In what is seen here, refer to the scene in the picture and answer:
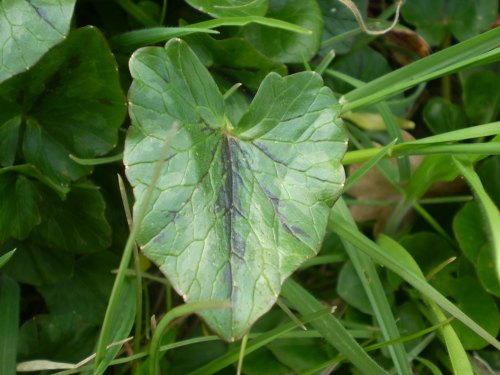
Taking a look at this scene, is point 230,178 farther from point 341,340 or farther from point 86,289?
point 86,289

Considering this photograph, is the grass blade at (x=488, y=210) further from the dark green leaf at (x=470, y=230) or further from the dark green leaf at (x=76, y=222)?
the dark green leaf at (x=76, y=222)

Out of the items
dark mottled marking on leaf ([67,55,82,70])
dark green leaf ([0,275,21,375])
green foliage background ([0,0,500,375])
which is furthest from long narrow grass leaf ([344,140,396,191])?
dark green leaf ([0,275,21,375])

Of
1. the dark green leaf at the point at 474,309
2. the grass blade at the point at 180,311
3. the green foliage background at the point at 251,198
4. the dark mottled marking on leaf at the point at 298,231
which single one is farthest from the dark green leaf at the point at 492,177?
the grass blade at the point at 180,311

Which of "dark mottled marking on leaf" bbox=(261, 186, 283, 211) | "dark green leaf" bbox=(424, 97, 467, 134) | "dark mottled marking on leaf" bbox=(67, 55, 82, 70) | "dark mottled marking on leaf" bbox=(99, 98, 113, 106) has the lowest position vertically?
"dark green leaf" bbox=(424, 97, 467, 134)

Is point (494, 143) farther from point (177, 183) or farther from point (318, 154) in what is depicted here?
point (177, 183)

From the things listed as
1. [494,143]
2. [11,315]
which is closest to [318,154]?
[494,143]

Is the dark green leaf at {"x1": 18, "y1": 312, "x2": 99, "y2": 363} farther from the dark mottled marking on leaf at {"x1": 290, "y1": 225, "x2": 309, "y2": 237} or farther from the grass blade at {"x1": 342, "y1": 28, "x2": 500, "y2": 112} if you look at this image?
the grass blade at {"x1": 342, "y1": 28, "x2": 500, "y2": 112}
